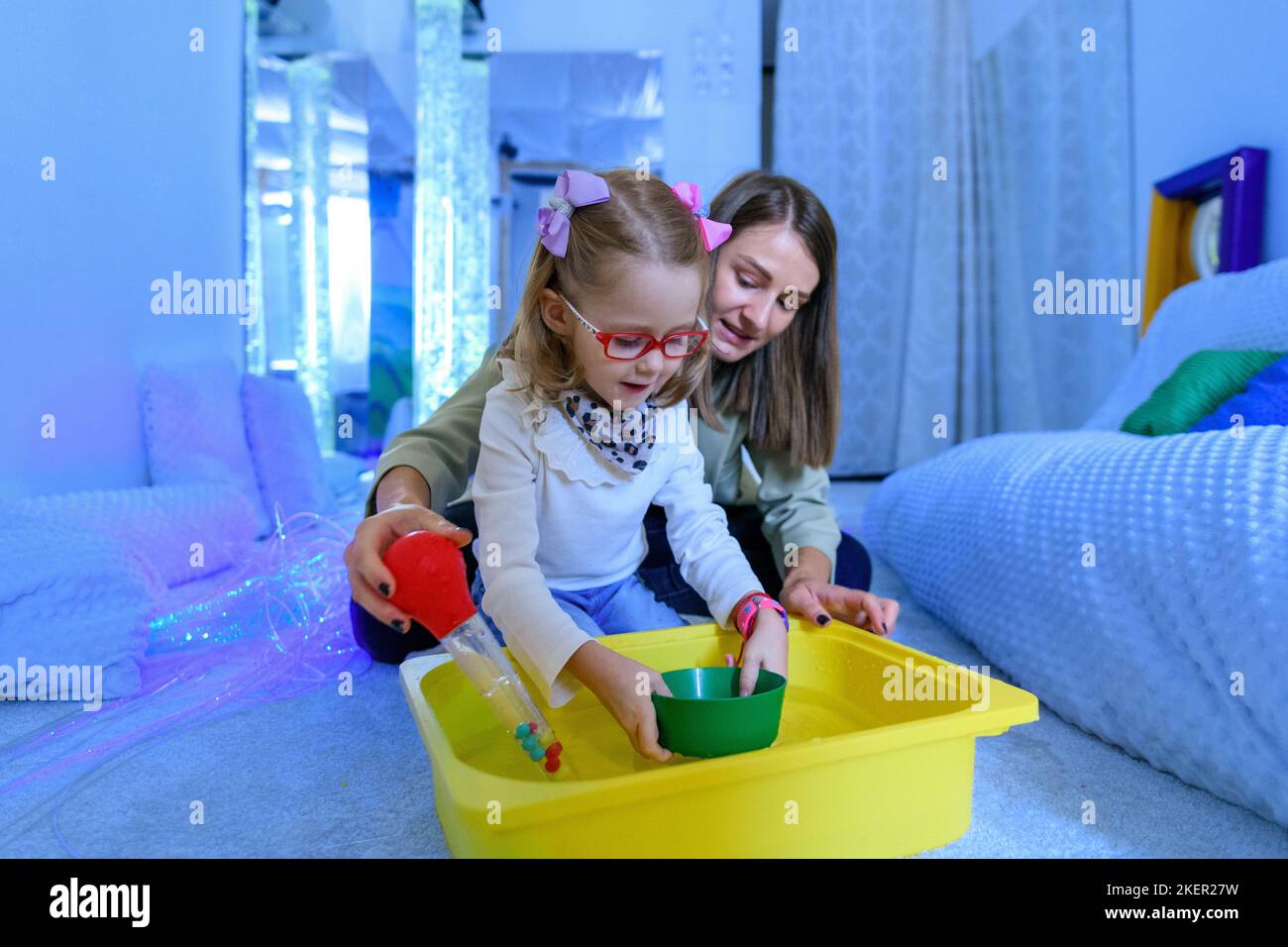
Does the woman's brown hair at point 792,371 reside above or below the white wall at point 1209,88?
below

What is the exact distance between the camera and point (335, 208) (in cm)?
320

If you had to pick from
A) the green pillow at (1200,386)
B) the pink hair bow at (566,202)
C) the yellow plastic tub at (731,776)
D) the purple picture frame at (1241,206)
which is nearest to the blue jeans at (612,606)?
the yellow plastic tub at (731,776)

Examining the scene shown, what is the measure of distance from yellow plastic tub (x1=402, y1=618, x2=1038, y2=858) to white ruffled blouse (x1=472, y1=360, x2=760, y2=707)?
8cm

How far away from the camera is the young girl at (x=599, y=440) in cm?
83

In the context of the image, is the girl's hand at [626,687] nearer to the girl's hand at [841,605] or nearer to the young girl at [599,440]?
the young girl at [599,440]

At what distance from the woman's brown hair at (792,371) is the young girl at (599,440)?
8.4 inches

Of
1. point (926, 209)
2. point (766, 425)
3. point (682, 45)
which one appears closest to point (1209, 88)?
point (926, 209)

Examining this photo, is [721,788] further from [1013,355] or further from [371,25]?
[371,25]

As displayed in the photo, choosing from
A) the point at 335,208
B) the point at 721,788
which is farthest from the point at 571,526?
the point at 335,208

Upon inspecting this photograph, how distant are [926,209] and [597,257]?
9.62 ft

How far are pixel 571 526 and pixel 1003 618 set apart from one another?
58 cm

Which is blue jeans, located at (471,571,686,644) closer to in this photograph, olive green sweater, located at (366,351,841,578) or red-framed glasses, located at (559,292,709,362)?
olive green sweater, located at (366,351,841,578)

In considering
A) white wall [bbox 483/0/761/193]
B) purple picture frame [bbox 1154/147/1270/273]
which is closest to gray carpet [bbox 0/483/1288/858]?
purple picture frame [bbox 1154/147/1270/273]
